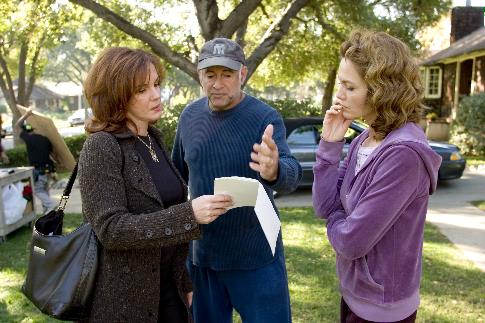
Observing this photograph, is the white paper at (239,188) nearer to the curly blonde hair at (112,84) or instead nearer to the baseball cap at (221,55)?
the curly blonde hair at (112,84)

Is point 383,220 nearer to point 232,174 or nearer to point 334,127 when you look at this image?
point 334,127

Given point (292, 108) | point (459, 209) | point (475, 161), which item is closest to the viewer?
point (459, 209)

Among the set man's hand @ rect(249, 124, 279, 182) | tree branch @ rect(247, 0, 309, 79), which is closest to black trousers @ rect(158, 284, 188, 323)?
man's hand @ rect(249, 124, 279, 182)

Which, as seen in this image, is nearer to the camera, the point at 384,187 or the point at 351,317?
the point at 384,187

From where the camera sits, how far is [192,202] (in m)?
1.87

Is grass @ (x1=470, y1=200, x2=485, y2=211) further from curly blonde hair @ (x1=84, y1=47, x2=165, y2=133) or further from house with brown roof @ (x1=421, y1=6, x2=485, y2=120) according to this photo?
house with brown roof @ (x1=421, y1=6, x2=485, y2=120)

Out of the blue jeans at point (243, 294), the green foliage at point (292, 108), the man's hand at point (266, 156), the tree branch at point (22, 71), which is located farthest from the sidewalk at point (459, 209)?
the tree branch at point (22, 71)

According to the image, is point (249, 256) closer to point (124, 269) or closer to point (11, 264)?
point (124, 269)

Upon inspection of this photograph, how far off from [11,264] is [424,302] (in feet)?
15.2

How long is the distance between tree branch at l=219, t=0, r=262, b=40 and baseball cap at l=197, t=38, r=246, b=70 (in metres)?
7.67

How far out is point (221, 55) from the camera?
8.27ft

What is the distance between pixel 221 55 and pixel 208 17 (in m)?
8.05

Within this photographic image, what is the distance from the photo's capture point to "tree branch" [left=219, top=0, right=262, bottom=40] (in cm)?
1009

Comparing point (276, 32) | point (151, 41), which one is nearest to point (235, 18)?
point (276, 32)
